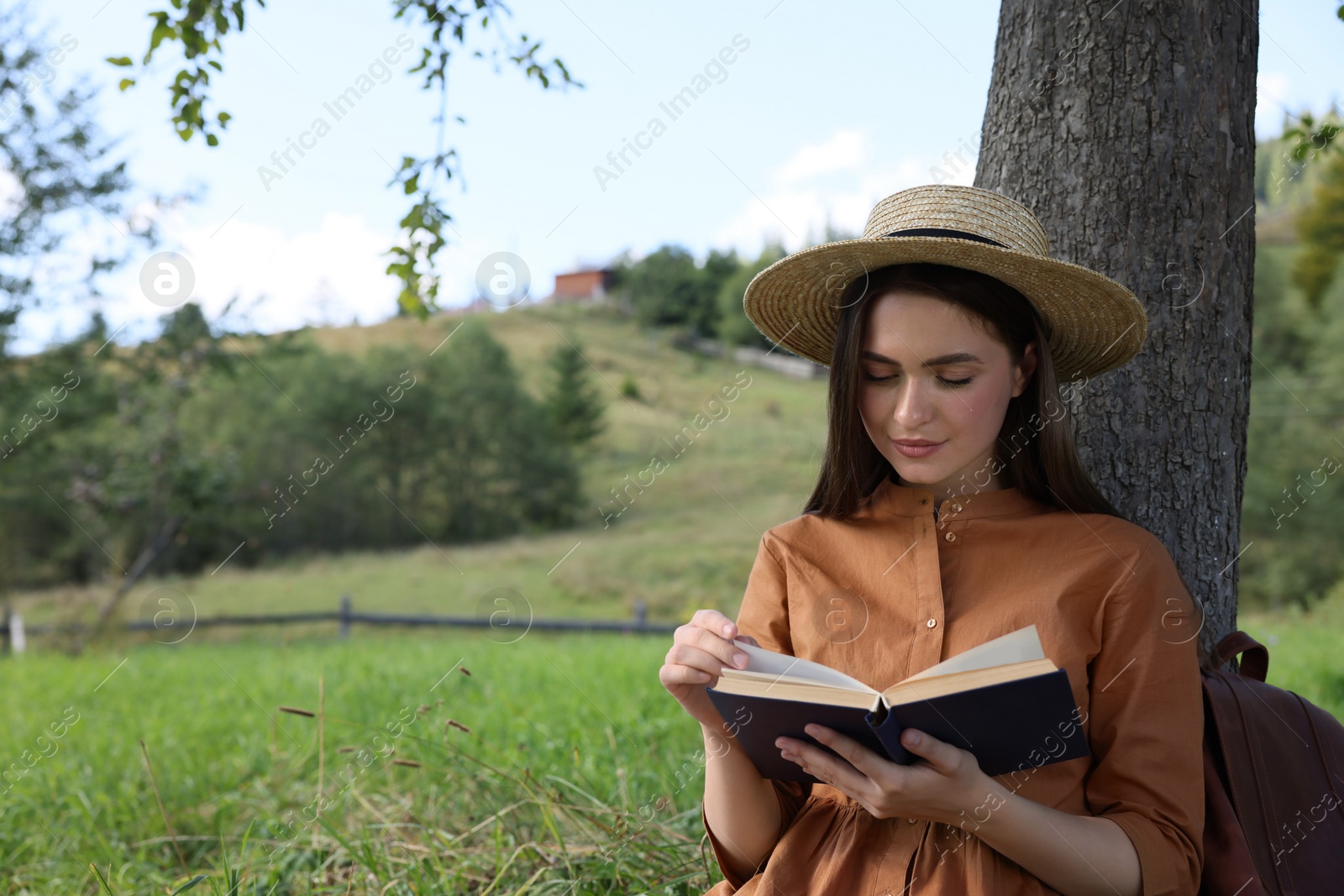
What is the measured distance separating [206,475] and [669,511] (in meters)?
24.2

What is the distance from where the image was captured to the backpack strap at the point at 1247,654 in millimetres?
1726

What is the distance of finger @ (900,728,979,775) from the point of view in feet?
4.17

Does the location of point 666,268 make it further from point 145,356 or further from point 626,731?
point 626,731

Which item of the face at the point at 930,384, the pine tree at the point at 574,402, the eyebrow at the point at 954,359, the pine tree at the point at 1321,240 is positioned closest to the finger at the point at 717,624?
the face at the point at 930,384

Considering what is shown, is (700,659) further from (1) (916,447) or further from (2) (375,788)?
(2) (375,788)

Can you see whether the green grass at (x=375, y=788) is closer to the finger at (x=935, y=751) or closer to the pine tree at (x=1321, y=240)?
the finger at (x=935, y=751)

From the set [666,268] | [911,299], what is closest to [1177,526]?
[911,299]

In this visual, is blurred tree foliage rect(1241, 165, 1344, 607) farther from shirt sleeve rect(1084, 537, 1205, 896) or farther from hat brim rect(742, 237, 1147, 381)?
shirt sleeve rect(1084, 537, 1205, 896)

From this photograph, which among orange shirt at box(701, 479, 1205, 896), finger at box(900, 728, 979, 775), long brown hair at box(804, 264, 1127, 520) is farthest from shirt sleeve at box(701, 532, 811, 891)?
finger at box(900, 728, 979, 775)

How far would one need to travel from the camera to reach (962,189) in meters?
1.70

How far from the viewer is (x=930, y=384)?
1.57m

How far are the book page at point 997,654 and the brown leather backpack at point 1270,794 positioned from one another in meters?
0.57

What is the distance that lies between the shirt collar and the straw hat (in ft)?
1.09

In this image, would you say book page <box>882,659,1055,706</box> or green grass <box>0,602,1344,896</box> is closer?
book page <box>882,659,1055,706</box>
